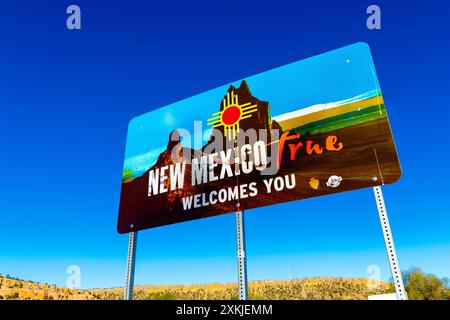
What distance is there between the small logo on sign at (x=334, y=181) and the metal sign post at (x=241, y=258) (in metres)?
0.79

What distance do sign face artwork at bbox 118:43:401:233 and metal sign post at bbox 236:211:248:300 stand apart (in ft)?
0.54

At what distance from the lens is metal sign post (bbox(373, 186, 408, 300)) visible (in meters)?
2.03

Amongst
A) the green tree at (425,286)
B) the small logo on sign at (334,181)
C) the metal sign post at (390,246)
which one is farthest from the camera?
the green tree at (425,286)

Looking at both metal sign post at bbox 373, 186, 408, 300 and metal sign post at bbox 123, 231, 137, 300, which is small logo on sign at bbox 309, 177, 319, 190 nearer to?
metal sign post at bbox 373, 186, 408, 300

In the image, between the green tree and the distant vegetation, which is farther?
the green tree

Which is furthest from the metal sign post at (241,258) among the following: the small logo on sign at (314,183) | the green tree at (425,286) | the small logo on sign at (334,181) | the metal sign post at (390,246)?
the green tree at (425,286)

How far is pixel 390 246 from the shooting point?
213cm

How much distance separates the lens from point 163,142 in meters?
3.70

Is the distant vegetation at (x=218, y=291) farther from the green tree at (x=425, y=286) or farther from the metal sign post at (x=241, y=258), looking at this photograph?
the green tree at (x=425, y=286)

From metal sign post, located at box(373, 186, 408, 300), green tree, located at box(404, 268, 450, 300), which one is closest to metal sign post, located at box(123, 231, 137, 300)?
metal sign post, located at box(373, 186, 408, 300)

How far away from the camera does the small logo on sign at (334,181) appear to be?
250 cm
